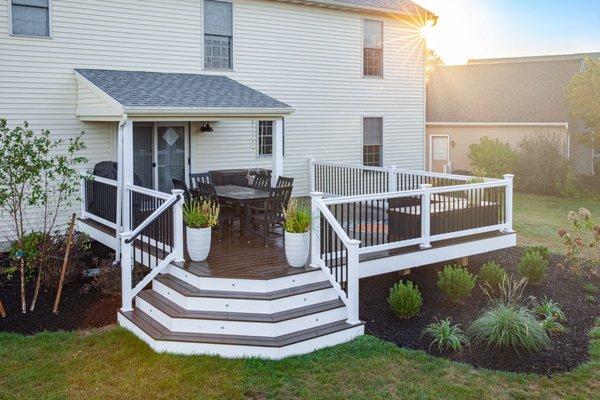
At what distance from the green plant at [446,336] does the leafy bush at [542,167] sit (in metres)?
16.7

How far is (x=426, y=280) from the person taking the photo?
9516mm

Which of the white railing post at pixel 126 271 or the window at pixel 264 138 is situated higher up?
the window at pixel 264 138

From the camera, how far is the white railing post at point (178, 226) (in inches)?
309

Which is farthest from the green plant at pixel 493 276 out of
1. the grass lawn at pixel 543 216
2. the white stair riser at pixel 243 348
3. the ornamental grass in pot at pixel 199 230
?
the ornamental grass in pot at pixel 199 230

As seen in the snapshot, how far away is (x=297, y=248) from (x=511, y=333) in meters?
2.69

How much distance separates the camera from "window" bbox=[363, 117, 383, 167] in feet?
56.4

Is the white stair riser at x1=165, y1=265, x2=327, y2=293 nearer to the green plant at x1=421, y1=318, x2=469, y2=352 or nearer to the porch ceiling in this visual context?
the green plant at x1=421, y1=318, x2=469, y2=352

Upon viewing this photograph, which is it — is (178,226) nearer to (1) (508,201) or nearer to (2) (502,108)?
(1) (508,201)

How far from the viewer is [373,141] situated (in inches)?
684

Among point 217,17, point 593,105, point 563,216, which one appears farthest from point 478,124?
point 217,17

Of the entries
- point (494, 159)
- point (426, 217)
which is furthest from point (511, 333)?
point (494, 159)

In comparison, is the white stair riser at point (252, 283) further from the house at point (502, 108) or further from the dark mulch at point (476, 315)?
the house at point (502, 108)

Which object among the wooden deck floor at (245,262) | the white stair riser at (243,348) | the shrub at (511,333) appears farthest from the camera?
the wooden deck floor at (245,262)

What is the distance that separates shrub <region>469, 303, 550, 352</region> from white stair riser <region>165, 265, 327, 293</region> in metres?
2.11
